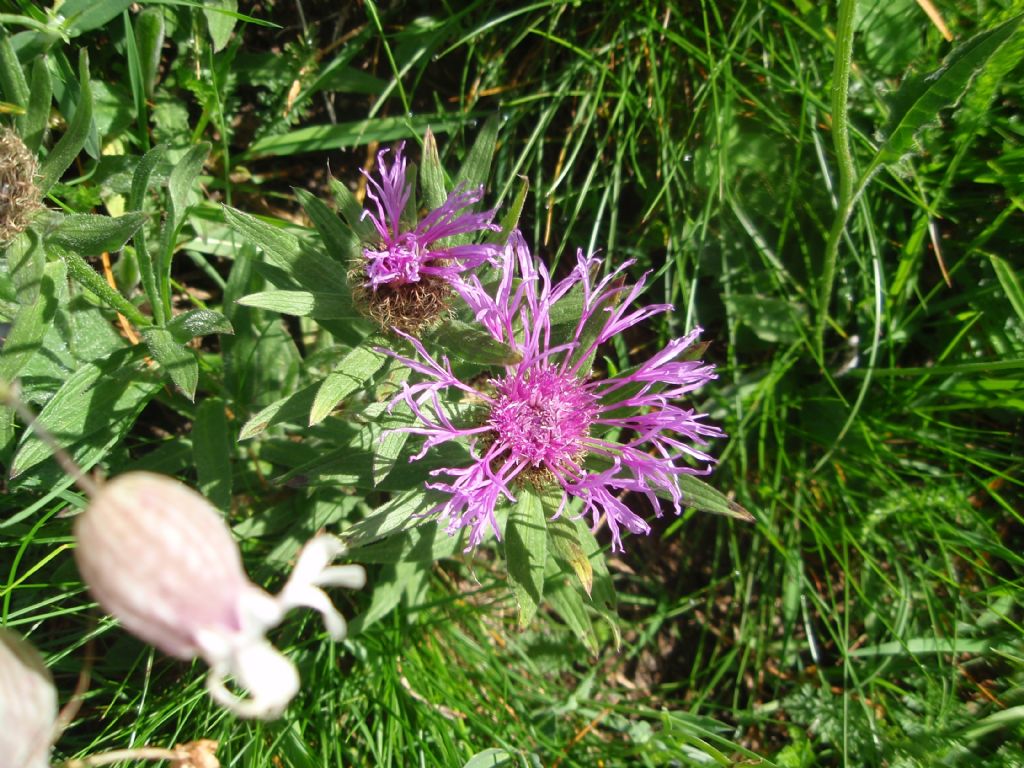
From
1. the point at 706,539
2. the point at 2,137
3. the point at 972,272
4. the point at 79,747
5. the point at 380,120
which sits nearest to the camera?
the point at 2,137

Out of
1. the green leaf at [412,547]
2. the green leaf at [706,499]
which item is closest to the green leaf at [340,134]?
the green leaf at [412,547]

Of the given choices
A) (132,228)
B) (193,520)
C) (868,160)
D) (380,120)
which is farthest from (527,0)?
(193,520)

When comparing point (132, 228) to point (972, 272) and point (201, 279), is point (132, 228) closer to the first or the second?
point (201, 279)

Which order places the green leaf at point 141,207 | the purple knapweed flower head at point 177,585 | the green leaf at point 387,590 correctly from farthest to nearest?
the green leaf at point 387,590
the green leaf at point 141,207
the purple knapweed flower head at point 177,585

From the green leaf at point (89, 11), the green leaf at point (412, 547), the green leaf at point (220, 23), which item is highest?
the green leaf at point (89, 11)

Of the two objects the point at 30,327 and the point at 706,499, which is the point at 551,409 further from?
the point at 30,327

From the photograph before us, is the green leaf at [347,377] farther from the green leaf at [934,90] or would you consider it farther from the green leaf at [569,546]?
the green leaf at [934,90]

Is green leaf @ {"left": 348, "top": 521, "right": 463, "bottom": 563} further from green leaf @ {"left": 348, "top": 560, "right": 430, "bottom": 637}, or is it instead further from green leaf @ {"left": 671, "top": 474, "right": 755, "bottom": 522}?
green leaf @ {"left": 671, "top": 474, "right": 755, "bottom": 522}
